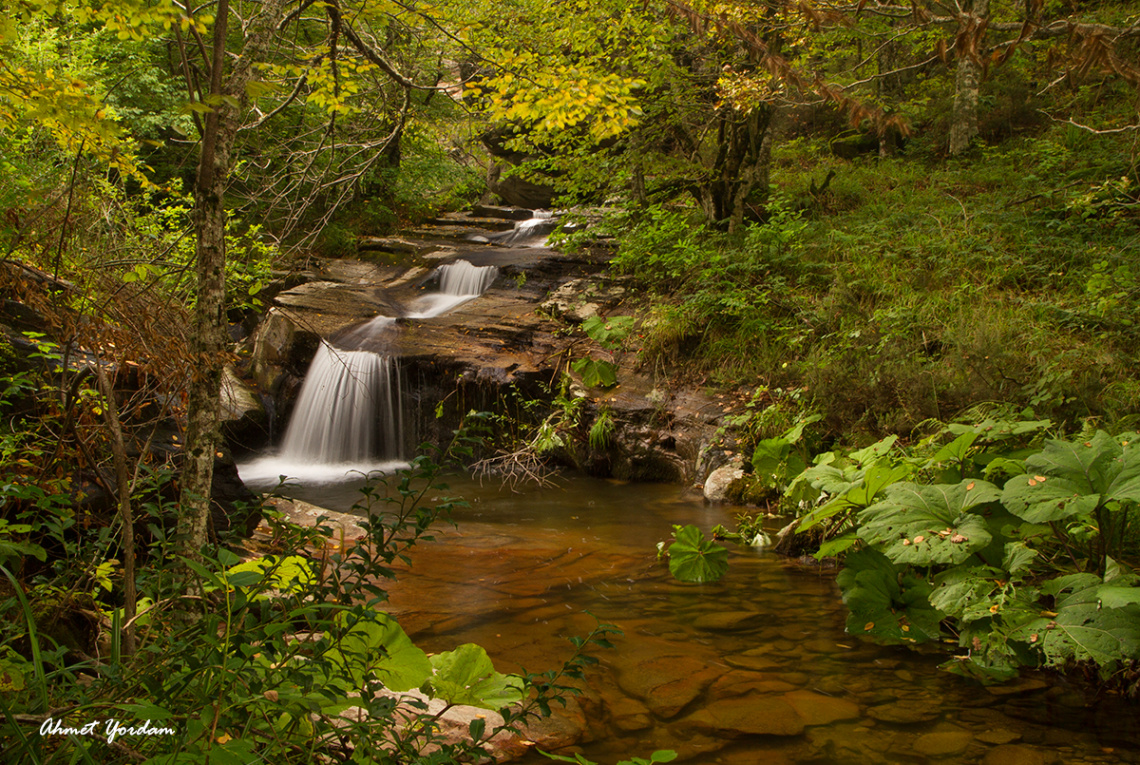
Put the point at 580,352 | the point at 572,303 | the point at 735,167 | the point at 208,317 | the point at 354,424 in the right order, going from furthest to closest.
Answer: the point at 572,303
the point at 735,167
the point at 354,424
the point at 580,352
the point at 208,317

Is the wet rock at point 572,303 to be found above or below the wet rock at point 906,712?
above

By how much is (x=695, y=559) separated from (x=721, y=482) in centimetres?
241

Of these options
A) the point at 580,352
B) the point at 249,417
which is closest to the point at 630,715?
the point at 580,352

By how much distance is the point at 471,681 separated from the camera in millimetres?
2234

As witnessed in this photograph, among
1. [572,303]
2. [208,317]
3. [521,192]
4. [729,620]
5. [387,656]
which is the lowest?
[729,620]

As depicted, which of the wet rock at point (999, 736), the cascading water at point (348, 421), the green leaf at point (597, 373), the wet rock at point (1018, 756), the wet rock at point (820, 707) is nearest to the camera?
the wet rock at point (1018, 756)

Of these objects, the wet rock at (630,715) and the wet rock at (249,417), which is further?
the wet rock at (249,417)

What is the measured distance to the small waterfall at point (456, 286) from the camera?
12352 millimetres

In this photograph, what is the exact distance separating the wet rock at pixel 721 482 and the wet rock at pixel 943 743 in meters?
4.12

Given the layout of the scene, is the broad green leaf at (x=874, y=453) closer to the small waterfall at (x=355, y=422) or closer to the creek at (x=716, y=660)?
the creek at (x=716, y=660)

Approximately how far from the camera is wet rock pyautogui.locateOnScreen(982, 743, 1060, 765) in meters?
2.57

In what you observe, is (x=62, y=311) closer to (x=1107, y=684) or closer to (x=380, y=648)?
(x=380, y=648)

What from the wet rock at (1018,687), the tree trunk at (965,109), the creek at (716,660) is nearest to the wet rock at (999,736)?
the creek at (716,660)

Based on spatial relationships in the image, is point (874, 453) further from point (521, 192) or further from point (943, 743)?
point (521, 192)
